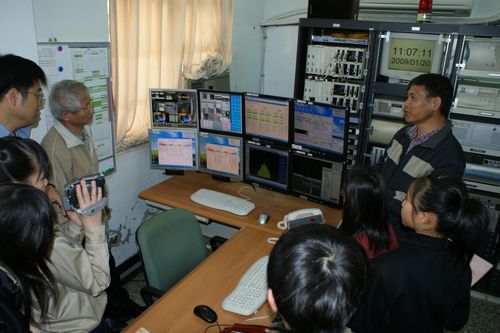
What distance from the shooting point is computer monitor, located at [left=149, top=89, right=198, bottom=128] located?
272 cm

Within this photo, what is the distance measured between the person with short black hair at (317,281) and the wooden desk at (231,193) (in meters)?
1.35

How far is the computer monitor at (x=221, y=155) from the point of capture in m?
2.71

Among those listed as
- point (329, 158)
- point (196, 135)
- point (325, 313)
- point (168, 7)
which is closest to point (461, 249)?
point (325, 313)

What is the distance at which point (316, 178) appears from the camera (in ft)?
8.13

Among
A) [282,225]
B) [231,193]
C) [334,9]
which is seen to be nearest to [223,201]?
[231,193]

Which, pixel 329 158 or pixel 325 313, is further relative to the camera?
pixel 329 158

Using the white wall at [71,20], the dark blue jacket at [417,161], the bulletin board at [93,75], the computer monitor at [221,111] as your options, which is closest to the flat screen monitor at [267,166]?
the computer monitor at [221,111]

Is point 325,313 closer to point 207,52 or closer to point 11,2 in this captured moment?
point 11,2

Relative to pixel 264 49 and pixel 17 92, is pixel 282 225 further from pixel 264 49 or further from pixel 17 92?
pixel 264 49

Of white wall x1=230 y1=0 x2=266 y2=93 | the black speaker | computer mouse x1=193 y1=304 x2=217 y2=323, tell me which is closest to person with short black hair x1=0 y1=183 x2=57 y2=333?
computer mouse x1=193 y1=304 x2=217 y2=323

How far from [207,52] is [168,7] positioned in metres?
0.58

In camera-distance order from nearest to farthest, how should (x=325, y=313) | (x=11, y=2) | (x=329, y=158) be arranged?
(x=325, y=313)
(x=11, y=2)
(x=329, y=158)

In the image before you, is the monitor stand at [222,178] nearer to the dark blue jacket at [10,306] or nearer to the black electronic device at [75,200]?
the black electronic device at [75,200]

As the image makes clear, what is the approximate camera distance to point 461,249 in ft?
4.50
